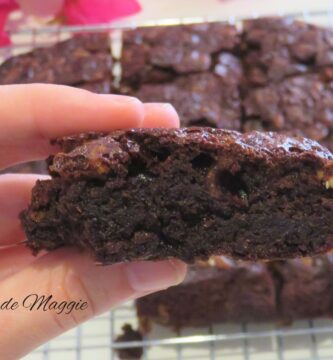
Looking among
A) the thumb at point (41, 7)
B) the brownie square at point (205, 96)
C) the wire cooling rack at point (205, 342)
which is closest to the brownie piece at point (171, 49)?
the brownie square at point (205, 96)

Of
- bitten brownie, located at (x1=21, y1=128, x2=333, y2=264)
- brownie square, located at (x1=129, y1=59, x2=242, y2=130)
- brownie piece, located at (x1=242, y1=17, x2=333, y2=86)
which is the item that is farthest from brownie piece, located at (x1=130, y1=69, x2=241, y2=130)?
bitten brownie, located at (x1=21, y1=128, x2=333, y2=264)

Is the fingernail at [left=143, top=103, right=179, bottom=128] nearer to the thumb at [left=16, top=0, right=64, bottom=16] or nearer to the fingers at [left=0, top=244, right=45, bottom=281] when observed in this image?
the fingers at [left=0, top=244, right=45, bottom=281]

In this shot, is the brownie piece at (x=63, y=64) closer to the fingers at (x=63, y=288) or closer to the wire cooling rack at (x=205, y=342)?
the wire cooling rack at (x=205, y=342)

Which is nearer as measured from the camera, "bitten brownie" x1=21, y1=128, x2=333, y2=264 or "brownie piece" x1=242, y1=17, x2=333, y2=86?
"bitten brownie" x1=21, y1=128, x2=333, y2=264

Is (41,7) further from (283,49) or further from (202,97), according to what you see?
(283,49)

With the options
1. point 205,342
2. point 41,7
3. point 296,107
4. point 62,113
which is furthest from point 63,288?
point 41,7

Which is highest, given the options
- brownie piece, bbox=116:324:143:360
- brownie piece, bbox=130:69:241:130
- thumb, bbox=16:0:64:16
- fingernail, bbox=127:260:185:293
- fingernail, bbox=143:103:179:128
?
thumb, bbox=16:0:64:16
